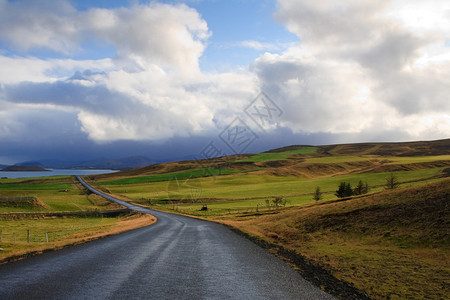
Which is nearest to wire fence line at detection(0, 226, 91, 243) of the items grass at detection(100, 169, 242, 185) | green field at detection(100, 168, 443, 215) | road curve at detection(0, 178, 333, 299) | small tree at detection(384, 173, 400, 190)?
road curve at detection(0, 178, 333, 299)

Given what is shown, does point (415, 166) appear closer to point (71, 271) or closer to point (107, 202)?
point (107, 202)

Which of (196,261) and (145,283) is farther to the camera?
(196,261)

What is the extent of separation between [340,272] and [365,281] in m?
1.62

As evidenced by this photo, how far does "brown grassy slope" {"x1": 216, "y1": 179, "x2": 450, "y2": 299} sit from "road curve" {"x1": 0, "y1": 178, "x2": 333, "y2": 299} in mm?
3079

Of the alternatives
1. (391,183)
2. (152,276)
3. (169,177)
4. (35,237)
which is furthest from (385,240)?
(169,177)

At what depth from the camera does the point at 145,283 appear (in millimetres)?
11469

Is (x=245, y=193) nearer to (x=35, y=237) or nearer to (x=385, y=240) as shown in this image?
(x=35, y=237)

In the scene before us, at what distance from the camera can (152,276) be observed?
12.5 meters

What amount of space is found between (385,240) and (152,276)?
17154mm

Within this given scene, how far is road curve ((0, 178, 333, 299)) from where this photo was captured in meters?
10.3

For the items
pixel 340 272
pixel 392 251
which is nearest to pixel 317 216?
pixel 392 251

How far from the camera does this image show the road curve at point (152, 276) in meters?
10.3

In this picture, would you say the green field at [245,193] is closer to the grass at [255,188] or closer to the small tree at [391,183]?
the grass at [255,188]

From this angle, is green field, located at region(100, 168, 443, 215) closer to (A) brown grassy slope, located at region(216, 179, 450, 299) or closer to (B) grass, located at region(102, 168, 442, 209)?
(B) grass, located at region(102, 168, 442, 209)
